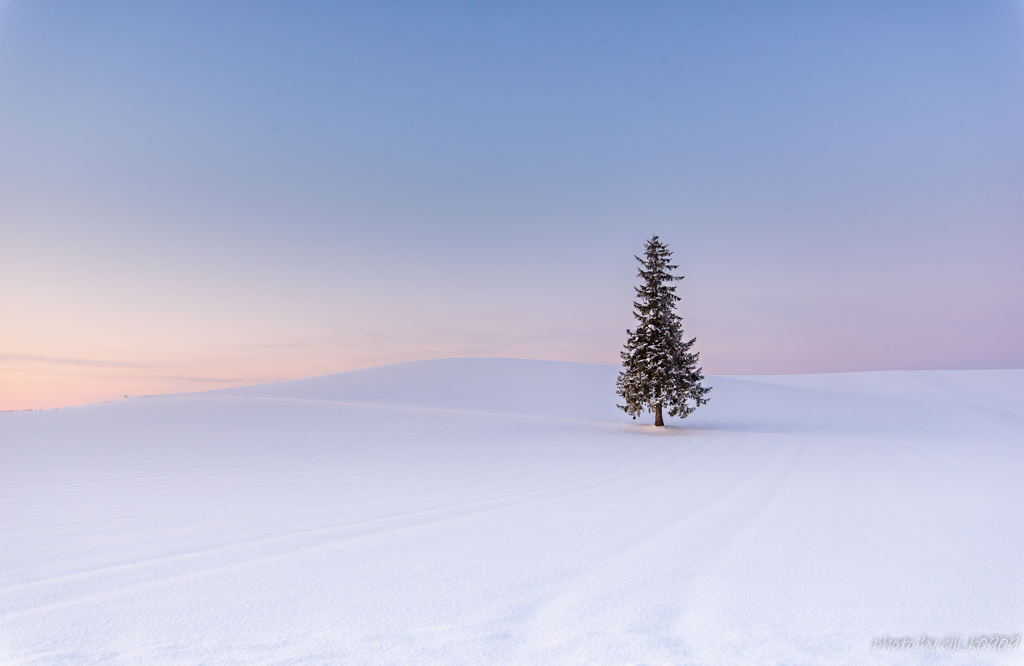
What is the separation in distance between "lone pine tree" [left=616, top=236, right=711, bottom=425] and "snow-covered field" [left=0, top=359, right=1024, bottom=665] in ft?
24.3

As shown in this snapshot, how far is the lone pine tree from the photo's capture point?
21.2 m

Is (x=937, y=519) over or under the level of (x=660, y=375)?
under

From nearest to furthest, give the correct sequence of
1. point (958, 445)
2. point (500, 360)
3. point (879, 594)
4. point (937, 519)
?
1. point (879, 594)
2. point (937, 519)
3. point (958, 445)
4. point (500, 360)

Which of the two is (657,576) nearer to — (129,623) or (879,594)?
(879,594)

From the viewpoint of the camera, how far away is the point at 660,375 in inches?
835

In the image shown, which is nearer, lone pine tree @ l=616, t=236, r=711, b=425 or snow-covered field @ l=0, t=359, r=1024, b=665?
snow-covered field @ l=0, t=359, r=1024, b=665

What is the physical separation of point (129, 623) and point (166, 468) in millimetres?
8995

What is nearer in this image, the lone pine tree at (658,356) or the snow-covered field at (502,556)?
the snow-covered field at (502,556)

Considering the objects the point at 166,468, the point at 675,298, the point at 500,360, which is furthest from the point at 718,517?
the point at 500,360

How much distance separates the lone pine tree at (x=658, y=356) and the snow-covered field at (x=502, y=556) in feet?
24.3

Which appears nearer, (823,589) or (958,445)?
(823,589)

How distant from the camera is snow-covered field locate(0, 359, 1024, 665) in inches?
123

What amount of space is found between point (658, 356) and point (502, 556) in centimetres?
1766

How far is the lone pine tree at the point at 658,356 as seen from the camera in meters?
21.2
